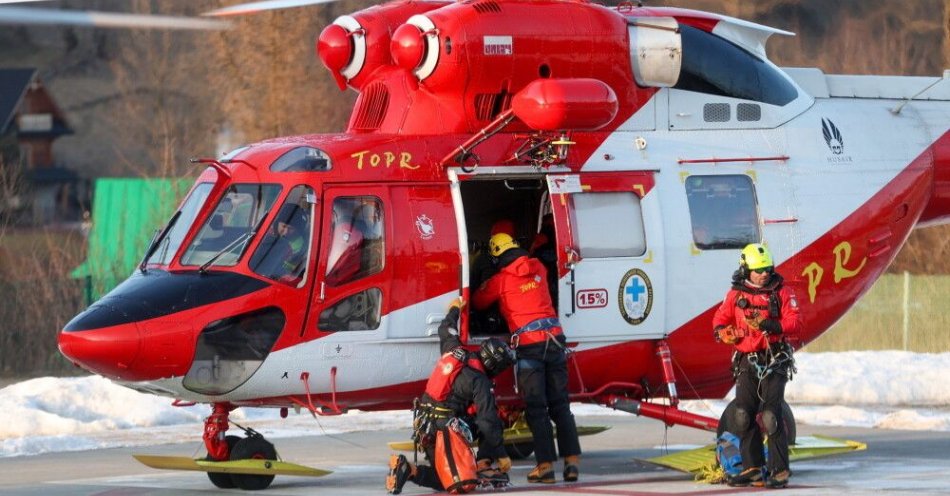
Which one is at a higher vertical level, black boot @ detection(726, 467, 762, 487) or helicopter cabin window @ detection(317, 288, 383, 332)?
helicopter cabin window @ detection(317, 288, 383, 332)

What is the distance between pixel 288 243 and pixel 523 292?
1.74m

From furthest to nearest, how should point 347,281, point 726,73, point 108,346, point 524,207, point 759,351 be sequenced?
point 524,207, point 726,73, point 347,281, point 759,351, point 108,346

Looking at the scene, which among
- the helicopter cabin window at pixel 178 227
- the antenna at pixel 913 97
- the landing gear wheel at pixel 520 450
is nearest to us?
the helicopter cabin window at pixel 178 227

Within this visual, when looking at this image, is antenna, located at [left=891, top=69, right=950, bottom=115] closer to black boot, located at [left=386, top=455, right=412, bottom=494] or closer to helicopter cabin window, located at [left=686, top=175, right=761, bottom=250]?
helicopter cabin window, located at [left=686, top=175, right=761, bottom=250]

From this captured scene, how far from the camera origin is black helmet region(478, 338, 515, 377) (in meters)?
11.6

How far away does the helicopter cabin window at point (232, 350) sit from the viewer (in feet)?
37.4

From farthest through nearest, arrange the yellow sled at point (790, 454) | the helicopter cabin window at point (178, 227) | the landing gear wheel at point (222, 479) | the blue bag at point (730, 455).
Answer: the yellow sled at point (790, 454) < the landing gear wheel at point (222, 479) < the helicopter cabin window at point (178, 227) < the blue bag at point (730, 455)

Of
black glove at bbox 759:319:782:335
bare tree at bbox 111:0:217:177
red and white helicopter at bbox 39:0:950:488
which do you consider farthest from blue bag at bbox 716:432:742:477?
bare tree at bbox 111:0:217:177

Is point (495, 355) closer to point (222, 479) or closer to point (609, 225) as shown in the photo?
point (609, 225)

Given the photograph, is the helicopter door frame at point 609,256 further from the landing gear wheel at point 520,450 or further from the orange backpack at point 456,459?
the landing gear wheel at point 520,450

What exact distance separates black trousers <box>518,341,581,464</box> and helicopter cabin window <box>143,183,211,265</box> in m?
2.57

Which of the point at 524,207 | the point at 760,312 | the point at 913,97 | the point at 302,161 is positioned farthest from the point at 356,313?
the point at 913,97

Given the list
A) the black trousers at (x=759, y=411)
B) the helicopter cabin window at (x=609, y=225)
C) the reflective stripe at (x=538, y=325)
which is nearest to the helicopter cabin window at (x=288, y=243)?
the reflective stripe at (x=538, y=325)

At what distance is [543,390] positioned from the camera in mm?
11898
